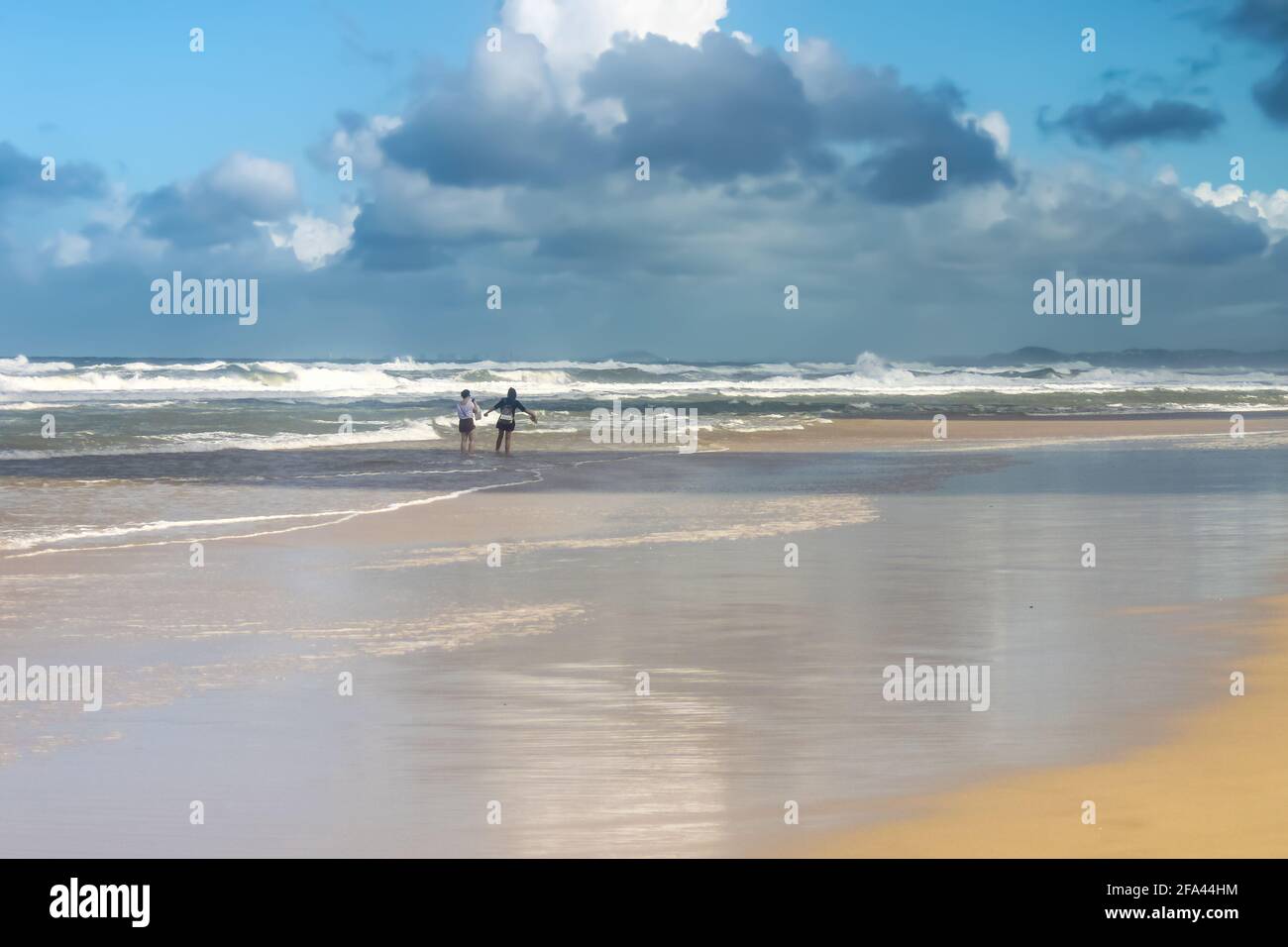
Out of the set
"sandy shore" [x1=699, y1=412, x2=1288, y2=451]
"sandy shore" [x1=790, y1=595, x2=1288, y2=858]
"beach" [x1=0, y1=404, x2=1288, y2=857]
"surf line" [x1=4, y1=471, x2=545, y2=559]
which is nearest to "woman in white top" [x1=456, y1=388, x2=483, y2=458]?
"sandy shore" [x1=699, y1=412, x2=1288, y2=451]

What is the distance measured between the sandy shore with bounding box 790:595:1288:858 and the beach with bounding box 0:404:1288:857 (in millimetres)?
21

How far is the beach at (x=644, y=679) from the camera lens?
5.39m

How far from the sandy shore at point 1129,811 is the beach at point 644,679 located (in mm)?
21

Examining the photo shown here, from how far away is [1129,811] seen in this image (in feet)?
17.8

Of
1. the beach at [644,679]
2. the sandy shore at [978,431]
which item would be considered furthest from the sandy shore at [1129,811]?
the sandy shore at [978,431]

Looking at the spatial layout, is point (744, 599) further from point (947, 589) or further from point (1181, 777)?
point (1181, 777)

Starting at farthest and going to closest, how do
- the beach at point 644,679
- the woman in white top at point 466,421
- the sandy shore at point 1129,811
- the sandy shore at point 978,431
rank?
the sandy shore at point 978,431 → the woman in white top at point 466,421 → the beach at point 644,679 → the sandy shore at point 1129,811

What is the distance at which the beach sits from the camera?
539 centimetres

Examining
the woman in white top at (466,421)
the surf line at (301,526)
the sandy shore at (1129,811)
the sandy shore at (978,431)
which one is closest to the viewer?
the sandy shore at (1129,811)

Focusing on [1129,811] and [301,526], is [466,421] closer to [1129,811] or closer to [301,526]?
[301,526]

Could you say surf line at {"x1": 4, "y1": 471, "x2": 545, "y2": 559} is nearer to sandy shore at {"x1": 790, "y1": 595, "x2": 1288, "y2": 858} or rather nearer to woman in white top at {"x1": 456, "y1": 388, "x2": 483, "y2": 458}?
woman in white top at {"x1": 456, "y1": 388, "x2": 483, "y2": 458}

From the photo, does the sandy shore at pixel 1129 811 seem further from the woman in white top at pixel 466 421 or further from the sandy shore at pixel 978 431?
the sandy shore at pixel 978 431

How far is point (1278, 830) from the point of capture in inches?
203
